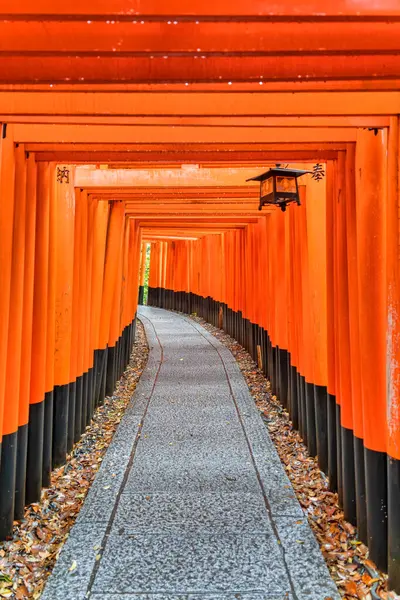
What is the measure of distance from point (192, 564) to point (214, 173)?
4.51m

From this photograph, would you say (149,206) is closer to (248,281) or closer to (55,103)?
(248,281)

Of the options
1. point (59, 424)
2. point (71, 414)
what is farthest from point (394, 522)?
point (71, 414)

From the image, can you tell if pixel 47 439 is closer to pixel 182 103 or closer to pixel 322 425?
pixel 322 425

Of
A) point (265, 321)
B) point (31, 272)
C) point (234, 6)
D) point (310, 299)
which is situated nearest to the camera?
point (234, 6)

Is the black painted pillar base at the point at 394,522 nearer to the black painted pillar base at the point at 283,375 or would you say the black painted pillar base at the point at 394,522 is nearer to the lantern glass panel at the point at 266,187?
the lantern glass panel at the point at 266,187

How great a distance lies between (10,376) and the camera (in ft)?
12.0

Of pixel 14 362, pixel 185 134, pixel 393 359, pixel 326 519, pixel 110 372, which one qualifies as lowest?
pixel 326 519

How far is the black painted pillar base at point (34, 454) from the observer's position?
4.29m

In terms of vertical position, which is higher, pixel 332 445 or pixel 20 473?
pixel 332 445

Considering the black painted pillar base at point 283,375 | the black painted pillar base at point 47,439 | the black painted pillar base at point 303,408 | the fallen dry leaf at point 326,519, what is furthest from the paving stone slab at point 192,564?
the black painted pillar base at point 283,375

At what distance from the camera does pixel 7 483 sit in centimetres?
370

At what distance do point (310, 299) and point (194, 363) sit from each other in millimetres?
5525

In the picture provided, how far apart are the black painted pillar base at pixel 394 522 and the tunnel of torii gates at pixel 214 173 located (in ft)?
0.04

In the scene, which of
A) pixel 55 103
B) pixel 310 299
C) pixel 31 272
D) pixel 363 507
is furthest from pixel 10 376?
pixel 310 299
